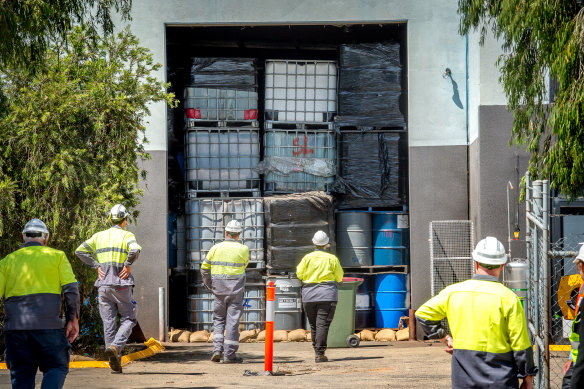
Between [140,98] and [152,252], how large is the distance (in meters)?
3.42

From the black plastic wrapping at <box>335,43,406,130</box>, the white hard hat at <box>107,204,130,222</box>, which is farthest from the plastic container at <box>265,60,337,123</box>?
the white hard hat at <box>107,204,130,222</box>

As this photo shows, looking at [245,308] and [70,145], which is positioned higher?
[70,145]

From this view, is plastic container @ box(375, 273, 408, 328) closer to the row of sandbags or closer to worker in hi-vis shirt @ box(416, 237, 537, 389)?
the row of sandbags

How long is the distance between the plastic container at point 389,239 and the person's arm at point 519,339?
973cm

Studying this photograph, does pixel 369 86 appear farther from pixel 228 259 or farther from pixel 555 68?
pixel 555 68

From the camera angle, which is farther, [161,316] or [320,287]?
[161,316]

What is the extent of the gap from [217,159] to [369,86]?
3.05 meters

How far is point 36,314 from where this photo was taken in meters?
7.18

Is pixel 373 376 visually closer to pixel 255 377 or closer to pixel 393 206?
pixel 255 377

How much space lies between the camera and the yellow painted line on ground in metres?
11.0

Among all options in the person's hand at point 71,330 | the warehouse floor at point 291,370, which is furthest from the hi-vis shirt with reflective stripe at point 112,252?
the person's hand at point 71,330

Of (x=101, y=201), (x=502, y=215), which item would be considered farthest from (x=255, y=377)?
(x=502, y=215)

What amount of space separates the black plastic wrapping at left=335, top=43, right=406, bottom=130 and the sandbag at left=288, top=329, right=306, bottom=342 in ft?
12.6

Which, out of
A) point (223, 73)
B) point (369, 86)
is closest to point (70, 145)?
point (223, 73)
